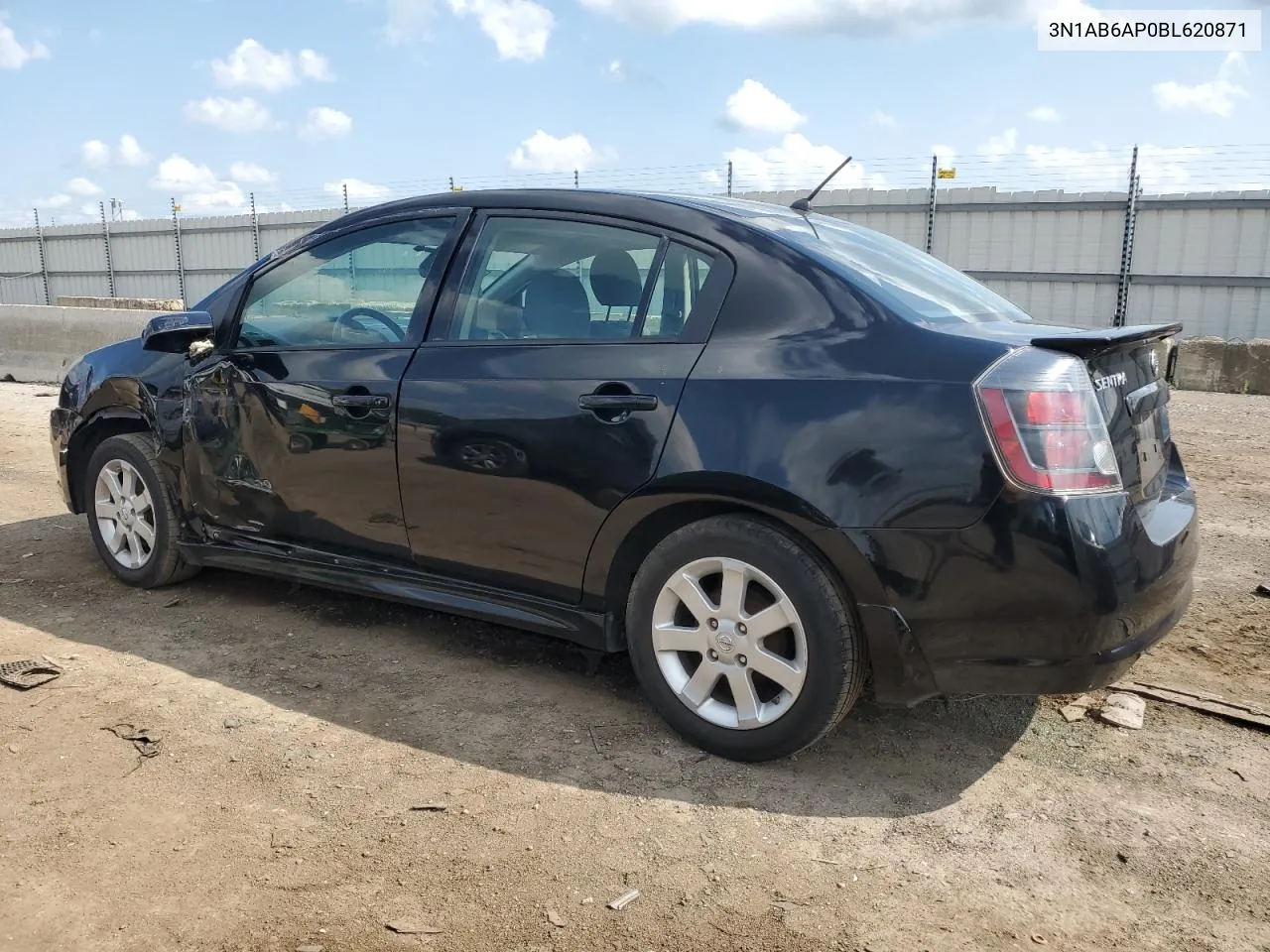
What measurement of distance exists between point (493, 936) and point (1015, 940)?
114 cm

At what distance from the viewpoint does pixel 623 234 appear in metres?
3.35

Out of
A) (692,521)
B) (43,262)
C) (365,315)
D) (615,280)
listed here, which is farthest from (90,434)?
(43,262)

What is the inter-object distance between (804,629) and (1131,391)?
1149 mm

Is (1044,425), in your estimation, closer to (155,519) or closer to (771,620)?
(771,620)

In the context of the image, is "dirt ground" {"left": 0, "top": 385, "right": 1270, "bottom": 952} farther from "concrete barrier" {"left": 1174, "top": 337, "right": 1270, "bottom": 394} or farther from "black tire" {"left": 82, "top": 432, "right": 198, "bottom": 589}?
"concrete barrier" {"left": 1174, "top": 337, "right": 1270, "bottom": 394}

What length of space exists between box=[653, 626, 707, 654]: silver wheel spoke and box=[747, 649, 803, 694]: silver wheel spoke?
163mm

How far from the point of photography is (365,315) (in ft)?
12.8

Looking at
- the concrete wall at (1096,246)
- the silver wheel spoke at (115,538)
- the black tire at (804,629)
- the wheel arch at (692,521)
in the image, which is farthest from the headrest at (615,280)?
the concrete wall at (1096,246)

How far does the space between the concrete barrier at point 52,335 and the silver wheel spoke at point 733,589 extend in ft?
33.3

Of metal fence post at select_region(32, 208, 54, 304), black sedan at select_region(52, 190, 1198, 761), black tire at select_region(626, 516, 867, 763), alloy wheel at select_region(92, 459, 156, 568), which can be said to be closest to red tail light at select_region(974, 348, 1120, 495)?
black sedan at select_region(52, 190, 1198, 761)

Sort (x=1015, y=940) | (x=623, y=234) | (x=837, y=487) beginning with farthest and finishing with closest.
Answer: (x=623, y=234), (x=837, y=487), (x=1015, y=940)

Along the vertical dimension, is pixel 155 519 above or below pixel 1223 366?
below

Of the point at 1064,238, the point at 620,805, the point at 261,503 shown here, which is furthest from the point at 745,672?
the point at 1064,238

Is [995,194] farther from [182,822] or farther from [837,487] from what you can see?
[182,822]
